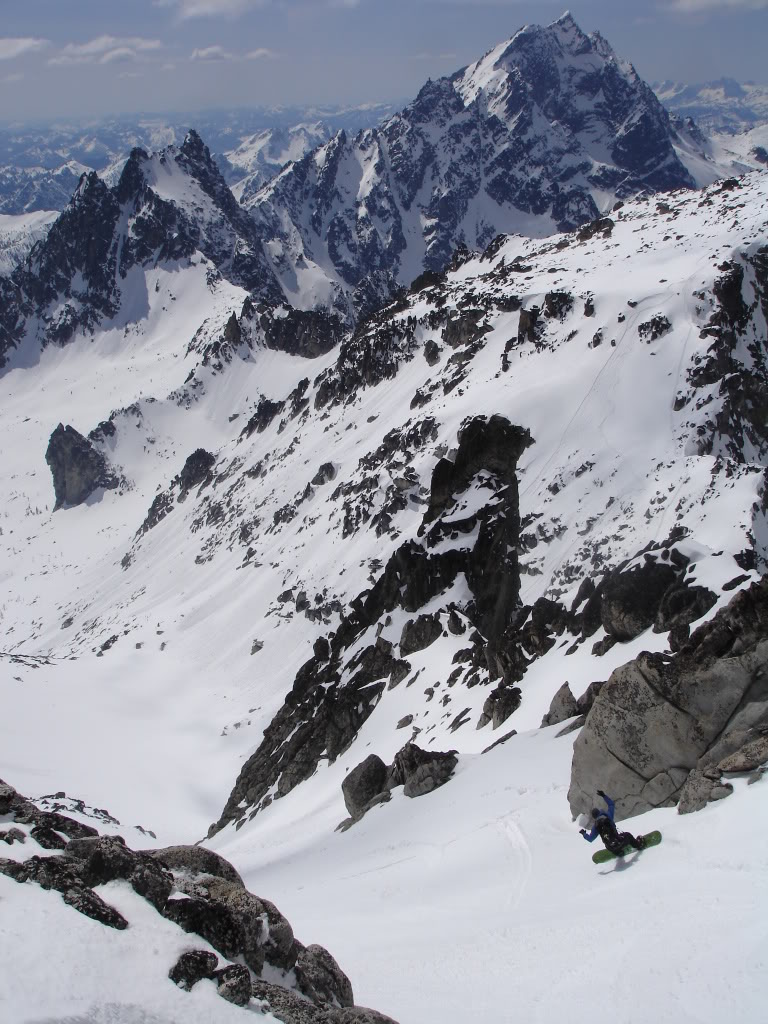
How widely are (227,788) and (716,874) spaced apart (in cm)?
4631

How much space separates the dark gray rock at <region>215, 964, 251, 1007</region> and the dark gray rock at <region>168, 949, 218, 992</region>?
15 cm

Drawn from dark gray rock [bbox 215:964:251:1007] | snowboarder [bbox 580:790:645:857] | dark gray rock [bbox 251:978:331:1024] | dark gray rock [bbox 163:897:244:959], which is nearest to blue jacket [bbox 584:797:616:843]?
snowboarder [bbox 580:790:645:857]

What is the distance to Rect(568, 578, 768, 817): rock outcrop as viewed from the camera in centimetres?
1477

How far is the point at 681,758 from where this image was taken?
50.6 ft

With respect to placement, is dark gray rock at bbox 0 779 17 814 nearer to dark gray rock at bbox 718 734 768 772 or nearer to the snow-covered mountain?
the snow-covered mountain

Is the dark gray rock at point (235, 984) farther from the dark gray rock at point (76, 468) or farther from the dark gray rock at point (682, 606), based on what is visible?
the dark gray rock at point (76, 468)

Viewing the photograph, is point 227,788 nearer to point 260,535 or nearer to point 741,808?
point 260,535

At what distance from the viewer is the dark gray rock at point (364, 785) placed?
30.2 m

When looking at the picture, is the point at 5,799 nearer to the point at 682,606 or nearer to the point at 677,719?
the point at 677,719

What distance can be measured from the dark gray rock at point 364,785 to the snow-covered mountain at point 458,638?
0.16 m

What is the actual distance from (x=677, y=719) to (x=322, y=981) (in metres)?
8.54

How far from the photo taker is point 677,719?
15578 mm

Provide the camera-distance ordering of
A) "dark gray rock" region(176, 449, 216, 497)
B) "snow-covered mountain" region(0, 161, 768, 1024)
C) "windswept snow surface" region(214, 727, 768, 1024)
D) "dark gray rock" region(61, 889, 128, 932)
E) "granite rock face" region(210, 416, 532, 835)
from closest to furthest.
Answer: "windswept snow surface" region(214, 727, 768, 1024)
"dark gray rock" region(61, 889, 128, 932)
"snow-covered mountain" region(0, 161, 768, 1024)
"granite rock face" region(210, 416, 532, 835)
"dark gray rock" region(176, 449, 216, 497)

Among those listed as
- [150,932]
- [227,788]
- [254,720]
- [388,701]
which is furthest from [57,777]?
[150,932]
